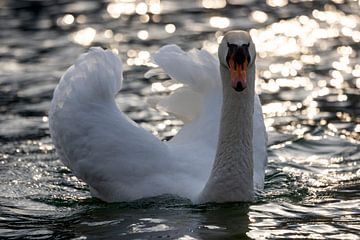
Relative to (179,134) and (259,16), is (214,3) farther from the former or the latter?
(179,134)

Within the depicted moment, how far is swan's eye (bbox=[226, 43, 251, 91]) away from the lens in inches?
347

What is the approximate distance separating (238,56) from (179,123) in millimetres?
4441

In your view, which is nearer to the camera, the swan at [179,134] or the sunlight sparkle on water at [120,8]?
the swan at [179,134]

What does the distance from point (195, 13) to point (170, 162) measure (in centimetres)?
872

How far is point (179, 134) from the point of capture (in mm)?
10922

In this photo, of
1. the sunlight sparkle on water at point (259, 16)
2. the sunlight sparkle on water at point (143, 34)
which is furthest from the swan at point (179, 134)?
the sunlight sparkle on water at point (259, 16)

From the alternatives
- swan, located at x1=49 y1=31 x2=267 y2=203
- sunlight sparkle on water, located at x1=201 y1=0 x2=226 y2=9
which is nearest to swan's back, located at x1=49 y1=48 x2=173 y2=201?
swan, located at x1=49 y1=31 x2=267 y2=203

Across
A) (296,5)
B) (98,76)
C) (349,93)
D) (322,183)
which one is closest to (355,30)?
(296,5)

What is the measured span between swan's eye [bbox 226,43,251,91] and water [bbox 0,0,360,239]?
1.21 m

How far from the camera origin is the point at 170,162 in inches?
390

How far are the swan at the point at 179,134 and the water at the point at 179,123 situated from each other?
0.66 feet

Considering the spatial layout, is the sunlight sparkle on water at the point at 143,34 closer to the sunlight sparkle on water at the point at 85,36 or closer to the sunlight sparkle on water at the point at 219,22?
the sunlight sparkle on water at the point at 85,36

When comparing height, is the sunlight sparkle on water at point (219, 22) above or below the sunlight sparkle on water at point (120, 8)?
below

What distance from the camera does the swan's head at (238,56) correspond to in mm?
8836
